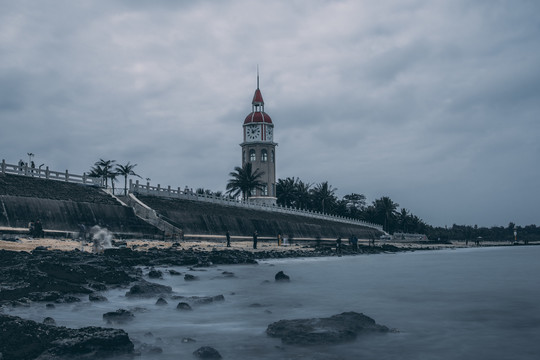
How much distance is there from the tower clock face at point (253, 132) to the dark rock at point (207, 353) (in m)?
90.1

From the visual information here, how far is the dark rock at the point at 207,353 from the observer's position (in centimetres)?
722

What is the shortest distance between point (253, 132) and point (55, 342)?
9159 centimetres

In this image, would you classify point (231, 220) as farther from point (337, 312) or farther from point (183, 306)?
point (183, 306)

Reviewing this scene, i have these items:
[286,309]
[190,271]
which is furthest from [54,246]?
[286,309]

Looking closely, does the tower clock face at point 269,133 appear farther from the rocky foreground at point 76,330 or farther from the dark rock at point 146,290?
the dark rock at point 146,290

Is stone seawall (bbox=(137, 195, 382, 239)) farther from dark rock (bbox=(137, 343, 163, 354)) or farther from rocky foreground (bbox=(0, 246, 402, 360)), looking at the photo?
dark rock (bbox=(137, 343, 163, 354))

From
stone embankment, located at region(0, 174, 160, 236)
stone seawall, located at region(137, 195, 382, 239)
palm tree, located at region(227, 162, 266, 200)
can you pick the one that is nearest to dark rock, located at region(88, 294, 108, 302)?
stone embankment, located at region(0, 174, 160, 236)

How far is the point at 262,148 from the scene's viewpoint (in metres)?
97.3

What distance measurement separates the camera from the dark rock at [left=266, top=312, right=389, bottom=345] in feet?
26.7

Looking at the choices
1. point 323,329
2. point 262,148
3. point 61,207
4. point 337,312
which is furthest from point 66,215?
point 262,148

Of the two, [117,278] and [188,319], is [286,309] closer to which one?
[188,319]

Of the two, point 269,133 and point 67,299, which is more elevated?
point 269,133

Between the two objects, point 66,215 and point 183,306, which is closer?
point 183,306

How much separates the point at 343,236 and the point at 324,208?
21265 millimetres
